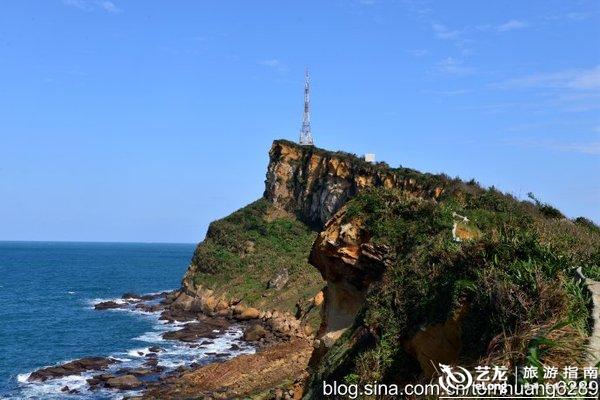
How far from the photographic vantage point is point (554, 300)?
750 cm

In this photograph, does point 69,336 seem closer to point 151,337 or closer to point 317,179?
point 151,337

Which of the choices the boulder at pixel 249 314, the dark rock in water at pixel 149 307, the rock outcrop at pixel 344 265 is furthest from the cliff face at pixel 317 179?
the rock outcrop at pixel 344 265

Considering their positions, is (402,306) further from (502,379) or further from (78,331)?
(78,331)

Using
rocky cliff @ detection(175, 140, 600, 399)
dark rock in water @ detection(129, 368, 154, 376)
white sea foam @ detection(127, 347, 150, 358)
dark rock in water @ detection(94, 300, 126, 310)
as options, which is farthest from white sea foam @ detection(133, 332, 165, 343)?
rocky cliff @ detection(175, 140, 600, 399)

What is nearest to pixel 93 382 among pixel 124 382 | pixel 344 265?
pixel 124 382

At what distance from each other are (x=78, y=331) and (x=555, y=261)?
47361 millimetres

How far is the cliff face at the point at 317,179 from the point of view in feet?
198

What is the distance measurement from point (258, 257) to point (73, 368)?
29589 mm

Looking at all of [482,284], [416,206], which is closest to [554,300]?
[482,284]

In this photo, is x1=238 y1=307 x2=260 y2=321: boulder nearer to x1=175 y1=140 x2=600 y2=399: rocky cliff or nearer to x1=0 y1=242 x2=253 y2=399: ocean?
x1=0 y1=242 x2=253 y2=399: ocean

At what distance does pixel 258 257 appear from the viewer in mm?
62438

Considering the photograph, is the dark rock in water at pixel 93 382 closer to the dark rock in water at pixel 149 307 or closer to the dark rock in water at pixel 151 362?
the dark rock in water at pixel 151 362

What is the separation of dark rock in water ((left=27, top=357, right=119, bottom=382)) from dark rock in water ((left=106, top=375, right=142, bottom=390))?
447cm

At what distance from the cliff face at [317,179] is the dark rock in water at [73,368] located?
103 feet
